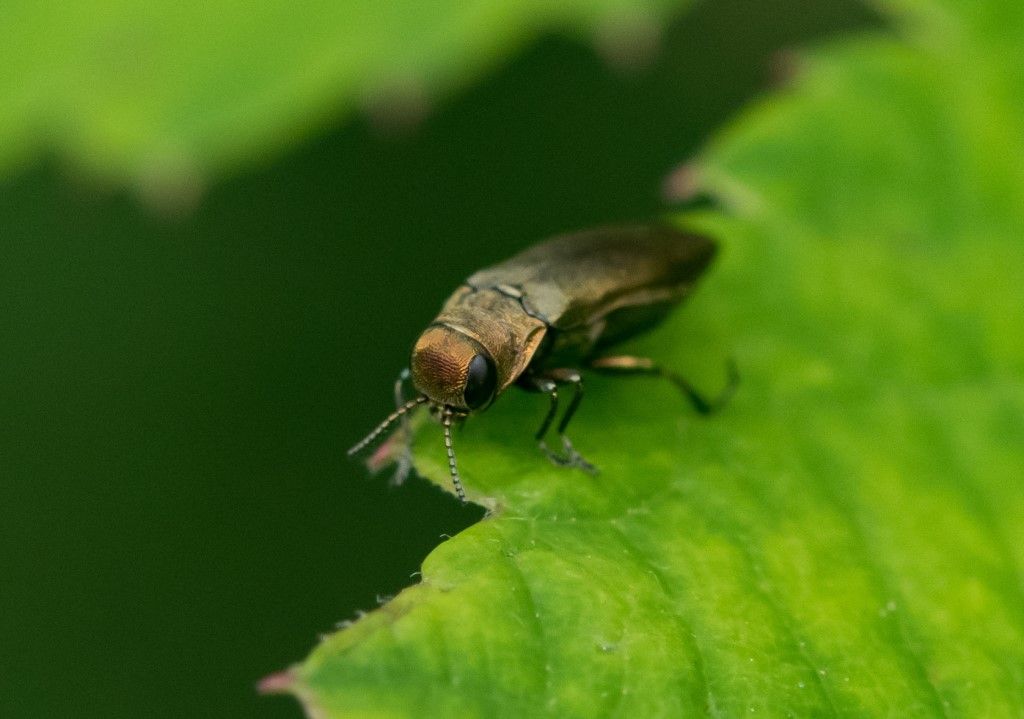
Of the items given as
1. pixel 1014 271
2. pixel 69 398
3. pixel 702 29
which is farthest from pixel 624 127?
pixel 69 398

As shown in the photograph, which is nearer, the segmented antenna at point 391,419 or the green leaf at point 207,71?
the segmented antenna at point 391,419

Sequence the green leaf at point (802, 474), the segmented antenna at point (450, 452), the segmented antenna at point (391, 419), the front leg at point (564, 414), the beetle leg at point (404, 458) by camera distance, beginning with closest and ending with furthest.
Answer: the green leaf at point (802, 474) → the segmented antenna at point (450, 452) → the front leg at point (564, 414) → the beetle leg at point (404, 458) → the segmented antenna at point (391, 419)

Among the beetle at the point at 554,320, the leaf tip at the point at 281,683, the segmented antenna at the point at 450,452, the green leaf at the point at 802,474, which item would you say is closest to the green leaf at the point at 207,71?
the beetle at the point at 554,320

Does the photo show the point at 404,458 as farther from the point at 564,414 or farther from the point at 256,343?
the point at 256,343

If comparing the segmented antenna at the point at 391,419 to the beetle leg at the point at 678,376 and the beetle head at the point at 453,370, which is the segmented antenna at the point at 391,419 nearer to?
the beetle head at the point at 453,370

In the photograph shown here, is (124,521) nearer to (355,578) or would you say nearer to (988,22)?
(355,578)

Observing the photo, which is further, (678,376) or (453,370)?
(678,376)

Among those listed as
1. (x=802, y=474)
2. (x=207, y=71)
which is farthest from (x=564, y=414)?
(x=207, y=71)

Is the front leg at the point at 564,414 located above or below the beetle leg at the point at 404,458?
below
